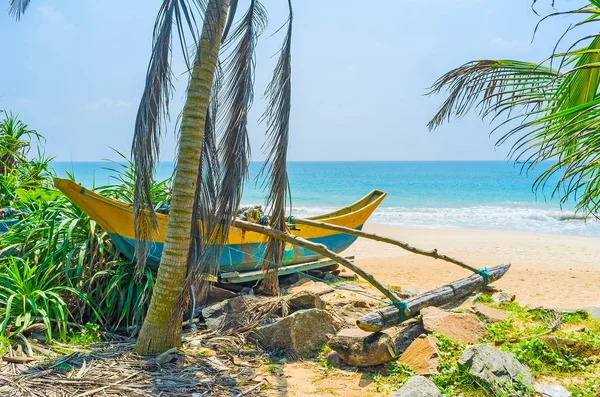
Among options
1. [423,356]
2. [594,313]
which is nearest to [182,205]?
[423,356]

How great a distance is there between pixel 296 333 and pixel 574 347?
92.5 inches

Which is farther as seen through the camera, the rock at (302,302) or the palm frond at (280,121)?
the rock at (302,302)

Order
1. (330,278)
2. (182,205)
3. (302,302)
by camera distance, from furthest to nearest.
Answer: (330,278), (302,302), (182,205)

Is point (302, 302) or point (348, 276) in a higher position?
point (302, 302)

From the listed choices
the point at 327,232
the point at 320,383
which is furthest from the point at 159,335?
the point at 327,232

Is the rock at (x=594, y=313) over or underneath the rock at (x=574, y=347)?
underneath

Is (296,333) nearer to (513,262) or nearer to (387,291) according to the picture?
(387,291)

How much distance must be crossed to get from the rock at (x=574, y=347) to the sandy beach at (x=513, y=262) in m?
2.61

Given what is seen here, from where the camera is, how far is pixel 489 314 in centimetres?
502

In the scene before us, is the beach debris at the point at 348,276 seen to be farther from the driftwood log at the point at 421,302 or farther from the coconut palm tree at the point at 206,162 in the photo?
the coconut palm tree at the point at 206,162

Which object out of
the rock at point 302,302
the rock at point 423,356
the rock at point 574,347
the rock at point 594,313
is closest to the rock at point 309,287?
the rock at point 302,302

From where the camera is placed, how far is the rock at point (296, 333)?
4.35 m

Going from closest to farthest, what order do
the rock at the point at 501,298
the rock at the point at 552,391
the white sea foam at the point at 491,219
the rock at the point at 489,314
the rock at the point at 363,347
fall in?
1. the rock at the point at 552,391
2. the rock at the point at 363,347
3. the rock at the point at 489,314
4. the rock at the point at 501,298
5. the white sea foam at the point at 491,219

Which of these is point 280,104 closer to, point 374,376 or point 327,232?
point 374,376
